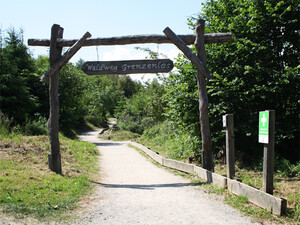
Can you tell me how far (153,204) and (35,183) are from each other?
9.29ft

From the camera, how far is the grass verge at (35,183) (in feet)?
16.1

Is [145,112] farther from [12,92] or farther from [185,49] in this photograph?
[185,49]

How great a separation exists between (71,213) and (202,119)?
4.50 meters

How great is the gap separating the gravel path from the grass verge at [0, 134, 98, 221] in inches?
18.5

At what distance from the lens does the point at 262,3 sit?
31.3 ft

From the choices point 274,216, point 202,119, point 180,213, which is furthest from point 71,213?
point 202,119

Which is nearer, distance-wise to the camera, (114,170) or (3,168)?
(3,168)

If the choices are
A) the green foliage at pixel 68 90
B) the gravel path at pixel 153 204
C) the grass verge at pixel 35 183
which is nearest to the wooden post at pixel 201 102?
the gravel path at pixel 153 204

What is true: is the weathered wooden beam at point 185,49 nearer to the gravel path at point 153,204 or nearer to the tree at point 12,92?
the gravel path at point 153,204

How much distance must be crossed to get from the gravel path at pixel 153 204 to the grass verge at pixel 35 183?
469 millimetres

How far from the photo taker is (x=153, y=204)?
558cm

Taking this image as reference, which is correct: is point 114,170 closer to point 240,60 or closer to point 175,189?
point 175,189

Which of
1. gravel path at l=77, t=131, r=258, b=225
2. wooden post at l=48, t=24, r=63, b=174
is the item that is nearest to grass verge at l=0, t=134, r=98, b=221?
wooden post at l=48, t=24, r=63, b=174

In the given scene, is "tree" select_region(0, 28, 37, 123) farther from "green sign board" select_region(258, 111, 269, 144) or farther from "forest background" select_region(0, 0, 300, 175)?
"green sign board" select_region(258, 111, 269, 144)
